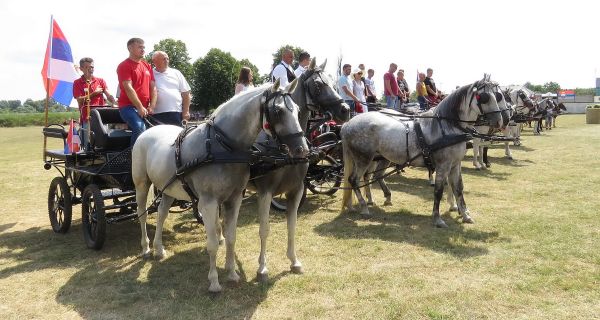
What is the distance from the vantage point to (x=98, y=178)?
6.53 metres

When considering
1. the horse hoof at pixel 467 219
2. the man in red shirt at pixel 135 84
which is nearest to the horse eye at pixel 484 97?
the horse hoof at pixel 467 219

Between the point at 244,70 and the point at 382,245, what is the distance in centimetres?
372

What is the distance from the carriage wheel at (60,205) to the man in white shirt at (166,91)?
1897 mm

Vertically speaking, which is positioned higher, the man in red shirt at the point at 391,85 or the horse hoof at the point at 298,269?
the man in red shirt at the point at 391,85

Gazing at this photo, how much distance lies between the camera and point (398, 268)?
516 centimetres

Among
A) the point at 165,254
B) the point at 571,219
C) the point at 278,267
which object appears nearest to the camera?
the point at 278,267

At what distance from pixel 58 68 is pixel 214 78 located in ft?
175

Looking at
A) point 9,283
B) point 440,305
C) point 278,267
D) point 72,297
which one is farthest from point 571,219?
point 9,283

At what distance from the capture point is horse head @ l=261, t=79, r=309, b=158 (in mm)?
3764

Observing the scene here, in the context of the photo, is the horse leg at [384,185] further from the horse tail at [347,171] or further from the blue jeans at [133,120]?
the blue jeans at [133,120]

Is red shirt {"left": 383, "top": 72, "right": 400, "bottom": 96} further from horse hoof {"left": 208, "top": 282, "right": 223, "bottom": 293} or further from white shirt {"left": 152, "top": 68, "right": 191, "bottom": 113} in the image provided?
horse hoof {"left": 208, "top": 282, "right": 223, "bottom": 293}

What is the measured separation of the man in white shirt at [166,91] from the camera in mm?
6238

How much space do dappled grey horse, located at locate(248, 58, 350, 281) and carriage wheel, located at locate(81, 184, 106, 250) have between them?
2.16 m

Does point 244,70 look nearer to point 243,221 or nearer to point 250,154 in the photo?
point 243,221
